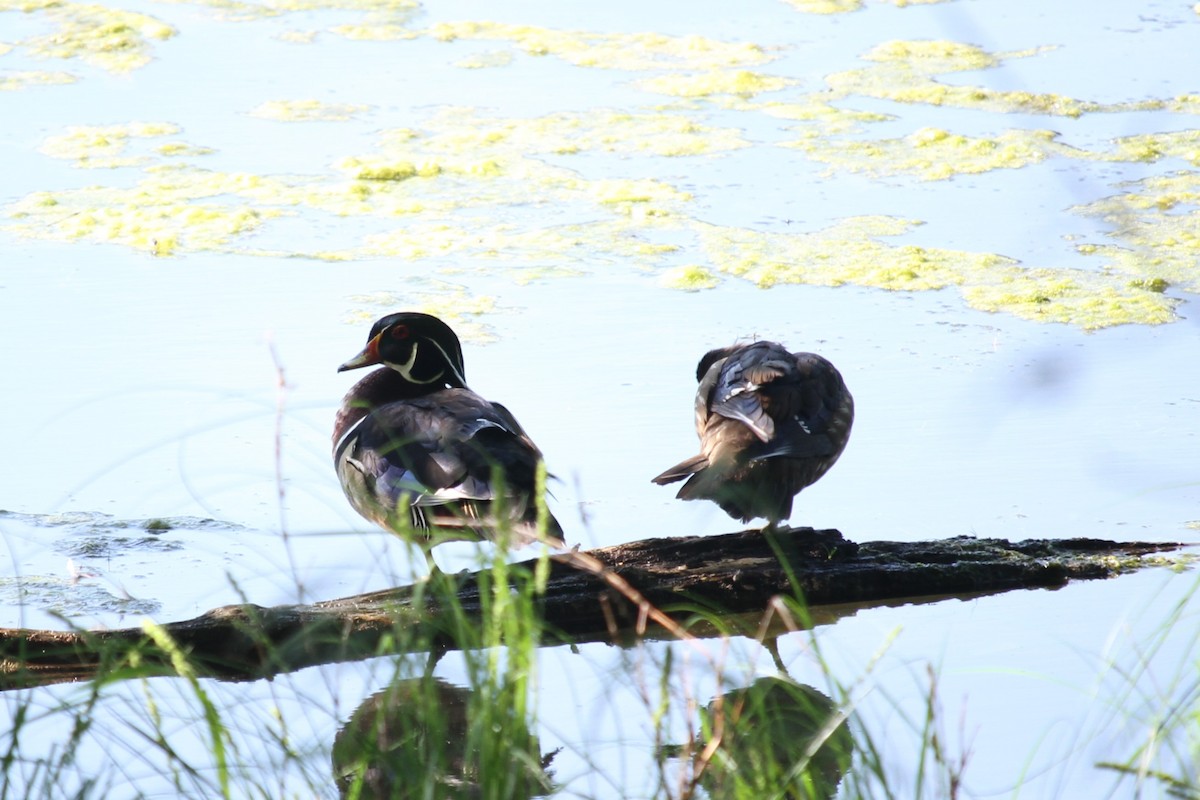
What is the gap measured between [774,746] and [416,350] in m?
2.08

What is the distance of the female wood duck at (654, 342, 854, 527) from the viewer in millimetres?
4066

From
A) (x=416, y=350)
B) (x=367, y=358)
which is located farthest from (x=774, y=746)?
(x=367, y=358)

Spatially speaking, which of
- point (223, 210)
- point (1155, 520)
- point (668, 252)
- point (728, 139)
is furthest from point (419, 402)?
point (728, 139)

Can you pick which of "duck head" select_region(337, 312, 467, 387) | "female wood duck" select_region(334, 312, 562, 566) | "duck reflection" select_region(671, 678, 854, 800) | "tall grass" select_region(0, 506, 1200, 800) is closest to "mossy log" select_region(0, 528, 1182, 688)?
"tall grass" select_region(0, 506, 1200, 800)

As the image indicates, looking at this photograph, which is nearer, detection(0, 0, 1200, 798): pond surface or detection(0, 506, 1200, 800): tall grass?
detection(0, 506, 1200, 800): tall grass

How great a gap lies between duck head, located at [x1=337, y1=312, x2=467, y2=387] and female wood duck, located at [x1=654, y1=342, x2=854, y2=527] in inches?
34.8

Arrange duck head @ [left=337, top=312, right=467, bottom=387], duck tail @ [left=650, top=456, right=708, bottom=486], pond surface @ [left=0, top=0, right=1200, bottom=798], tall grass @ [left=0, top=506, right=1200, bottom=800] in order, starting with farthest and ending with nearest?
duck head @ [left=337, top=312, right=467, bottom=387] → duck tail @ [left=650, top=456, right=708, bottom=486] → pond surface @ [left=0, top=0, right=1200, bottom=798] → tall grass @ [left=0, top=506, right=1200, bottom=800]

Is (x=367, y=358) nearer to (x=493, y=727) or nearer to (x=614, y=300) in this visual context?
(x=614, y=300)

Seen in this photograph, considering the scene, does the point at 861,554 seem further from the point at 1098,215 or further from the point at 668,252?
the point at 668,252

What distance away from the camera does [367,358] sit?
4.95 metres

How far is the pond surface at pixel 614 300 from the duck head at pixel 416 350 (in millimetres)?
345

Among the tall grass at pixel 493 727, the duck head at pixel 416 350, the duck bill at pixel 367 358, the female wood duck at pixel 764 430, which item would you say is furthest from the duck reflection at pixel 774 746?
the duck bill at pixel 367 358

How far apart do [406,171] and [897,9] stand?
13.3 feet

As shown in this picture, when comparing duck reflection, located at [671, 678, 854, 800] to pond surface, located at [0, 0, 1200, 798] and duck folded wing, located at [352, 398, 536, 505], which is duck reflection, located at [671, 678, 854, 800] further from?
duck folded wing, located at [352, 398, 536, 505]
